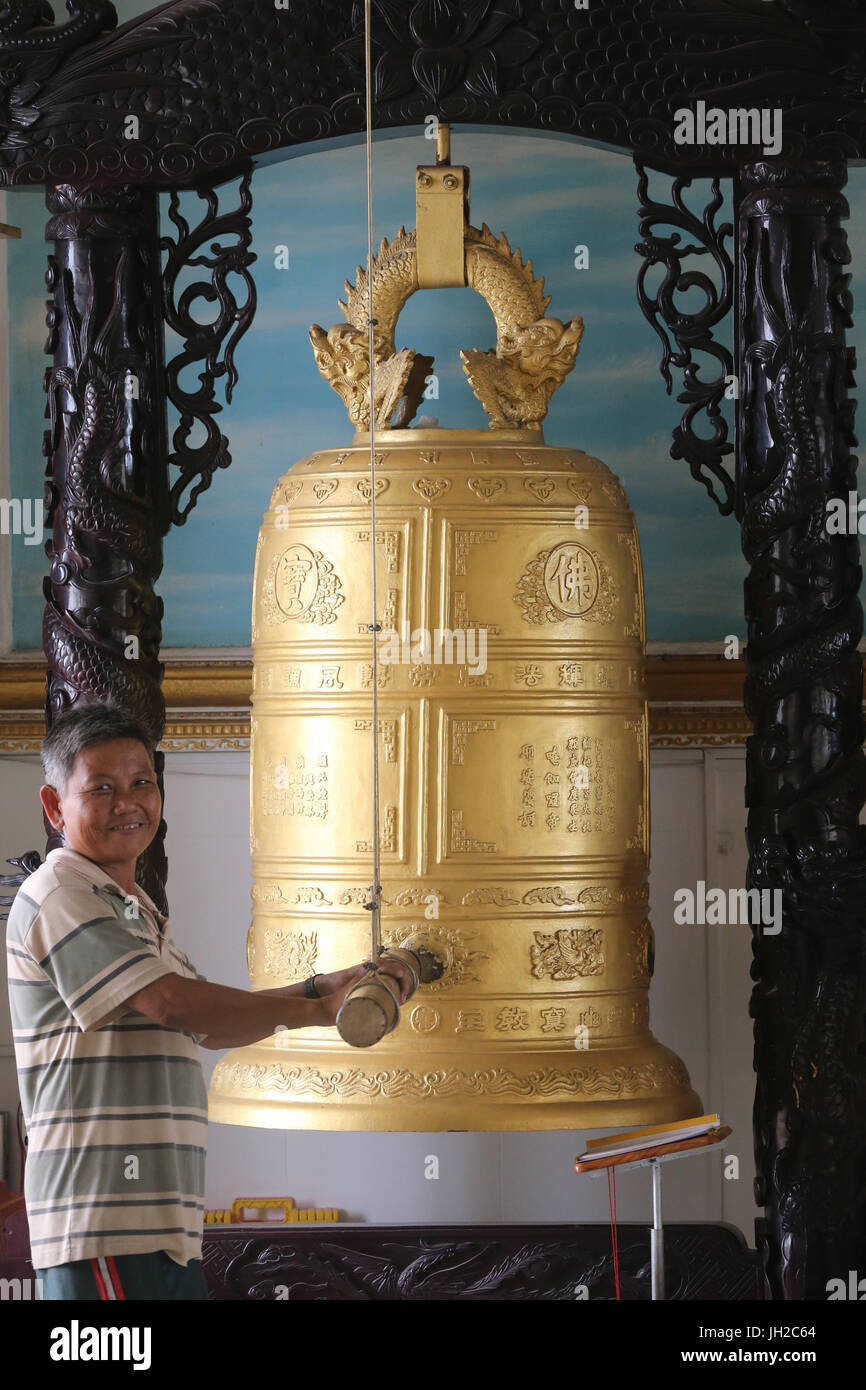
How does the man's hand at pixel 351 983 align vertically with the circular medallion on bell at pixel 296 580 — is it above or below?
below

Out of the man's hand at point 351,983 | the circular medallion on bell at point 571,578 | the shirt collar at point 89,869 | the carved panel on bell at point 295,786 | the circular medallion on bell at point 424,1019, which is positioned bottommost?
the circular medallion on bell at point 424,1019

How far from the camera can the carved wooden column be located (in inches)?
134

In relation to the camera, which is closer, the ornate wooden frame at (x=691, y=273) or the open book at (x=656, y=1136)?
the open book at (x=656, y=1136)

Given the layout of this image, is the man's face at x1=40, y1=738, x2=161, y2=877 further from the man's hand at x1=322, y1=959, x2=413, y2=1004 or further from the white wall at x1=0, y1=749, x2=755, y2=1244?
the white wall at x1=0, y1=749, x2=755, y2=1244

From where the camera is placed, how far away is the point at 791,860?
11.2ft

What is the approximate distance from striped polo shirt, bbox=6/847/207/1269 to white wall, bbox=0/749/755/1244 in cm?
182

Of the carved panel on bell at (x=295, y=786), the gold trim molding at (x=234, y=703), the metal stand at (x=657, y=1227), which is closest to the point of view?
the metal stand at (x=657, y=1227)

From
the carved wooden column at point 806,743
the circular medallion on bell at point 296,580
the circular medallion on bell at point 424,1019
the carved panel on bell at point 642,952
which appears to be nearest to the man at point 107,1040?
the circular medallion on bell at point 424,1019

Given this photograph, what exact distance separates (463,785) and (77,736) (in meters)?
0.75

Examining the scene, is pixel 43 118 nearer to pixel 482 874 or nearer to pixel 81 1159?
pixel 482 874

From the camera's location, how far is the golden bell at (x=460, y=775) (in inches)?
126

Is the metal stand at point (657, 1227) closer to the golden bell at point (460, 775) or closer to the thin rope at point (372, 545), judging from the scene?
the golden bell at point (460, 775)

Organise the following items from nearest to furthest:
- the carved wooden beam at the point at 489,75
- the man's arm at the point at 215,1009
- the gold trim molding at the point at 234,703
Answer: the man's arm at the point at 215,1009 < the carved wooden beam at the point at 489,75 < the gold trim molding at the point at 234,703

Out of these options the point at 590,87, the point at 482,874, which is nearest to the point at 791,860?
the point at 482,874
